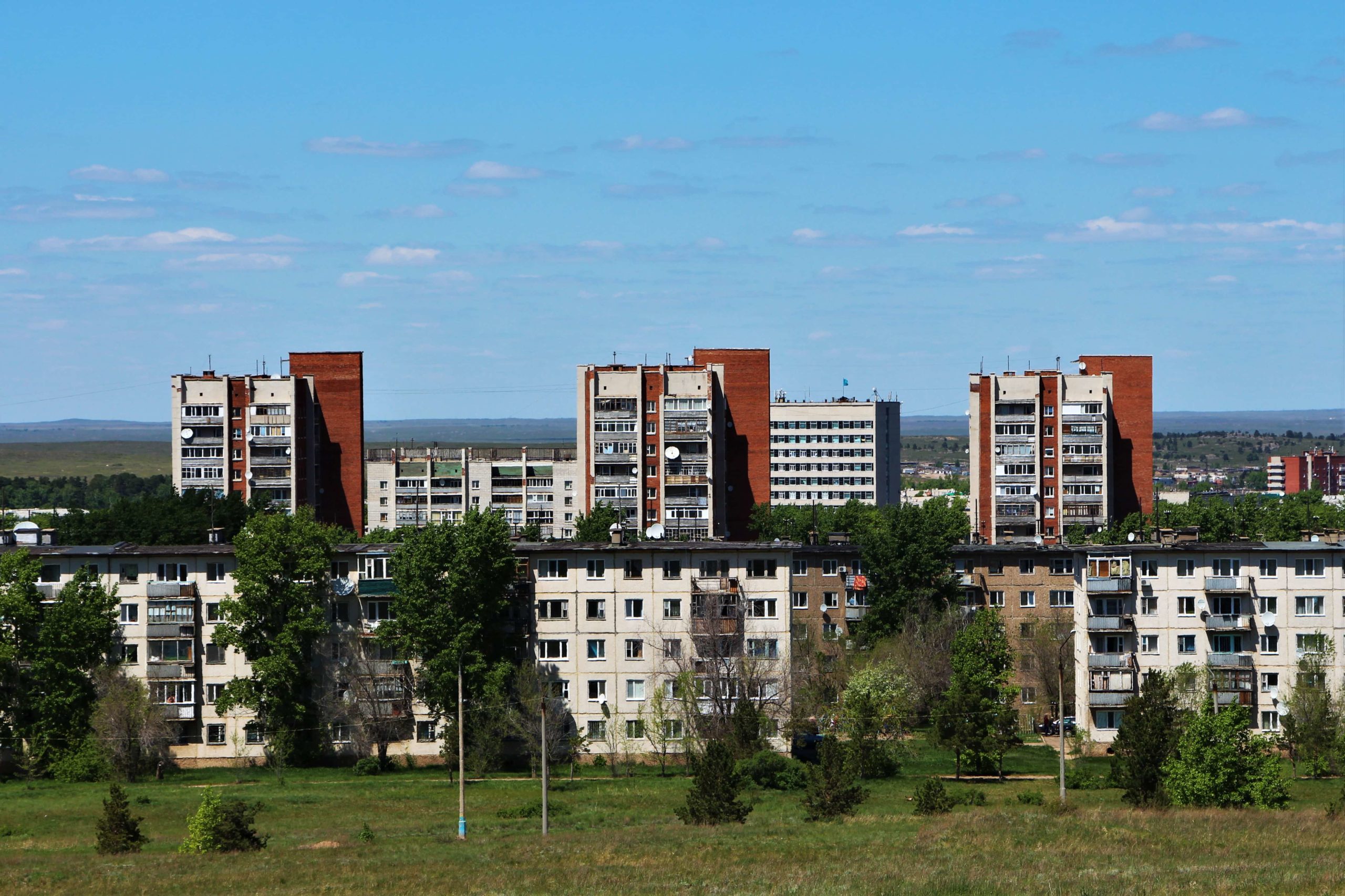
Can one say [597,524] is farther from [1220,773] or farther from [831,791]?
[1220,773]

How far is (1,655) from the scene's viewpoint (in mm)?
83438

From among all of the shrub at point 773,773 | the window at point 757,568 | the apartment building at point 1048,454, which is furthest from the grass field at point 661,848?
the apartment building at point 1048,454

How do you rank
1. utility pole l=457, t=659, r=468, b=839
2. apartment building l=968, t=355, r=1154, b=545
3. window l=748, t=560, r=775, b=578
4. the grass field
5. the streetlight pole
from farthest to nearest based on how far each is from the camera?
apartment building l=968, t=355, r=1154, b=545, window l=748, t=560, r=775, b=578, the streetlight pole, utility pole l=457, t=659, r=468, b=839, the grass field

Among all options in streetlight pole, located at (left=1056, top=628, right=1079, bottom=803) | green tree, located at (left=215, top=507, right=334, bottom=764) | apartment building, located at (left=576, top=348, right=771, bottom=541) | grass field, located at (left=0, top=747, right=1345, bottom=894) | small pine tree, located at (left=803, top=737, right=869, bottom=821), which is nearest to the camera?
grass field, located at (left=0, top=747, right=1345, bottom=894)

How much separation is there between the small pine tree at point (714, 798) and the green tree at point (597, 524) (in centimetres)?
7149

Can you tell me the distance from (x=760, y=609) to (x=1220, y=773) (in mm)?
28364

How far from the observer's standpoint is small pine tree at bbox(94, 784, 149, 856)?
63625mm

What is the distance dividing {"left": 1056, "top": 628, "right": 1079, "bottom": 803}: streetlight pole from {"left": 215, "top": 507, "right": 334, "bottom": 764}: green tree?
37197 mm

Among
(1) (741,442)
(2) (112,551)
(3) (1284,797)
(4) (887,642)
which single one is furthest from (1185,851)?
(1) (741,442)

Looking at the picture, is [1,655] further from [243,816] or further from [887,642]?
[887,642]

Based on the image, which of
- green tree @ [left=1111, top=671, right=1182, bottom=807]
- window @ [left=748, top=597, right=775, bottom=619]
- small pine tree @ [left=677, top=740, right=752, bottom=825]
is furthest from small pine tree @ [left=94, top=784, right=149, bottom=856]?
green tree @ [left=1111, top=671, right=1182, bottom=807]

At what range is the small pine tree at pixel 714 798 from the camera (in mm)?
66500

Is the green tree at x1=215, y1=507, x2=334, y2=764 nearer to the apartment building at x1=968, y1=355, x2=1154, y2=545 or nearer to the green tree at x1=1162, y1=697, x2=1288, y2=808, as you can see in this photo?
the green tree at x1=1162, y1=697, x2=1288, y2=808

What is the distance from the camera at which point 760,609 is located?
90.3 meters
